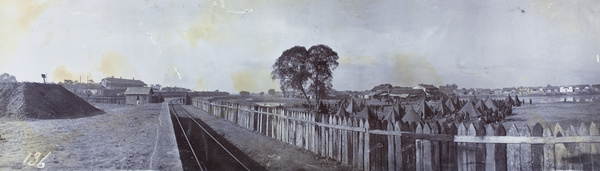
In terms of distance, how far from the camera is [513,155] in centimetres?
448

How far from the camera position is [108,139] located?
12.0m

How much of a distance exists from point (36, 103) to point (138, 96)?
105ft

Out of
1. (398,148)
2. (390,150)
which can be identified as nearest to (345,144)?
(390,150)

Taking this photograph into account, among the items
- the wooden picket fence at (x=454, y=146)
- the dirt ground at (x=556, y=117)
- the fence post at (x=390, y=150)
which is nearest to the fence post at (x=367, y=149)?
the wooden picket fence at (x=454, y=146)

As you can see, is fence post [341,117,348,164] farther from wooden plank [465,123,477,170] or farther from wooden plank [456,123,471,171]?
wooden plank [465,123,477,170]

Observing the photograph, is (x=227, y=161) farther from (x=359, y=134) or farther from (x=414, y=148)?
(x=414, y=148)

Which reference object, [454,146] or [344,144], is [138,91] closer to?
[344,144]

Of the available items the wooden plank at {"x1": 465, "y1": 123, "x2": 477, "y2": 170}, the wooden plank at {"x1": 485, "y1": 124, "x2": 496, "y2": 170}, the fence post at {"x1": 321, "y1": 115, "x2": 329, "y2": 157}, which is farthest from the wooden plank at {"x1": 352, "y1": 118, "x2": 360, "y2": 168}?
the wooden plank at {"x1": 485, "y1": 124, "x2": 496, "y2": 170}

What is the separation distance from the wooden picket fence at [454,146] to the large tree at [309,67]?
22209 millimetres

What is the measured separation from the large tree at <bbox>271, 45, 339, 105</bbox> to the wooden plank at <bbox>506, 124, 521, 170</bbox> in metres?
25.5

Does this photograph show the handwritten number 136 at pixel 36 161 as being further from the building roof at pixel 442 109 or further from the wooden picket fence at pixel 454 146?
the building roof at pixel 442 109

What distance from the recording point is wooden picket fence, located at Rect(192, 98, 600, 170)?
14.0ft

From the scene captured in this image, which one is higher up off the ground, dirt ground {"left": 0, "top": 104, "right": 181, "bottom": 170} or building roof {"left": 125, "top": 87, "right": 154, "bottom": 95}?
building roof {"left": 125, "top": 87, "right": 154, "bottom": 95}

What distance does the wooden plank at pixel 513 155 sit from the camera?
445cm
